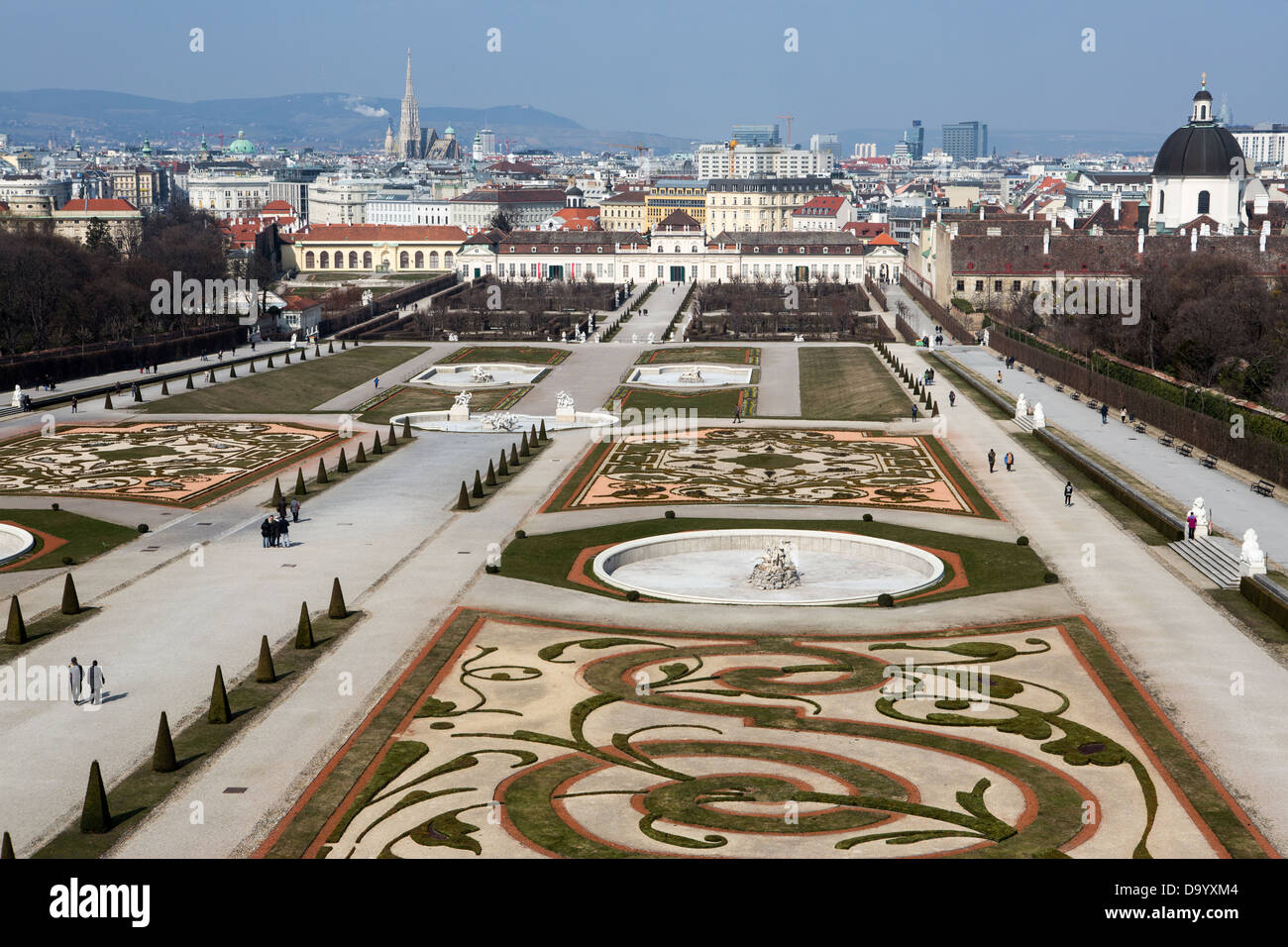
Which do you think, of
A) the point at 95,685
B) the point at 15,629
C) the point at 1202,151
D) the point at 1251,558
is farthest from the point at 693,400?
the point at 1202,151

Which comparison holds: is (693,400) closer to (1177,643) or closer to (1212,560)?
(1212,560)

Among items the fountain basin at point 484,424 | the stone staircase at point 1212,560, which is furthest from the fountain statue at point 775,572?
the fountain basin at point 484,424

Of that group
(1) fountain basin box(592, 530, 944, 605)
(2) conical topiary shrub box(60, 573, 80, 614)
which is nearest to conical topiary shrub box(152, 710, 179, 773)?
(2) conical topiary shrub box(60, 573, 80, 614)

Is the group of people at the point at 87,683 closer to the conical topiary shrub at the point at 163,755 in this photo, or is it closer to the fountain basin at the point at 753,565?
the conical topiary shrub at the point at 163,755

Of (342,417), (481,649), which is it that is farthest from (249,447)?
(481,649)

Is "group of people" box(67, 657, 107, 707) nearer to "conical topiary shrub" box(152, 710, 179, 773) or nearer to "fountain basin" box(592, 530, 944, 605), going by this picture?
"conical topiary shrub" box(152, 710, 179, 773)
